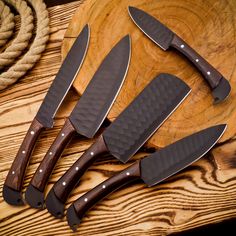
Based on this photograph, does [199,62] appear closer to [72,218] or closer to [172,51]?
[172,51]

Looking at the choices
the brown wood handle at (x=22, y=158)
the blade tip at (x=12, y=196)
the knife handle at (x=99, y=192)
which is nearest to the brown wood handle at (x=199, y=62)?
the knife handle at (x=99, y=192)

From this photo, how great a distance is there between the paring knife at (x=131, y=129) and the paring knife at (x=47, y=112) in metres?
0.07

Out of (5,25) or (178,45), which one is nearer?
(178,45)

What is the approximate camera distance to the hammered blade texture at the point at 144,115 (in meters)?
0.78

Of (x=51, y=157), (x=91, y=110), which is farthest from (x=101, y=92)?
(x=51, y=157)

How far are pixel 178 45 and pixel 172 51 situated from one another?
28 mm

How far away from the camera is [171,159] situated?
2.48 feet

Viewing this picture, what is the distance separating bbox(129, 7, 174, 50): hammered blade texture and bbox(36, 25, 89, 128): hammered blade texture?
111 millimetres

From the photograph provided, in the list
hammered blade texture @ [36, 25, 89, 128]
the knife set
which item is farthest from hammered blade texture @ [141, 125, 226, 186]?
hammered blade texture @ [36, 25, 89, 128]

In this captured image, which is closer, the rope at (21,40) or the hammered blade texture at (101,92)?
the hammered blade texture at (101,92)

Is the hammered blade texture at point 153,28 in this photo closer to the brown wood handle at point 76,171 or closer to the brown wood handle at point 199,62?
the brown wood handle at point 199,62

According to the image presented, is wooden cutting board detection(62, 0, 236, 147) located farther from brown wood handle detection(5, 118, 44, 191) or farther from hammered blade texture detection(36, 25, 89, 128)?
brown wood handle detection(5, 118, 44, 191)

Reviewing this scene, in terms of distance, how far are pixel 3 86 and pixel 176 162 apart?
41 centimetres

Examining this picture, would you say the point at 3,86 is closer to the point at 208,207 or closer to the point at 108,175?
the point at 108,175
